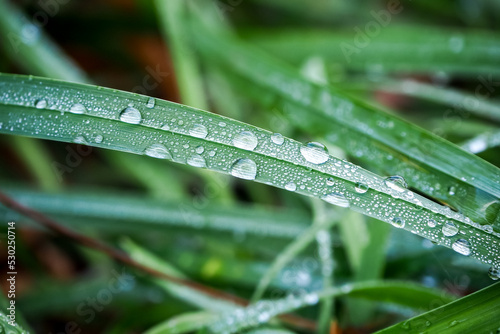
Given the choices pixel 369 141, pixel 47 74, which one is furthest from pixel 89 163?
pixel 369 141

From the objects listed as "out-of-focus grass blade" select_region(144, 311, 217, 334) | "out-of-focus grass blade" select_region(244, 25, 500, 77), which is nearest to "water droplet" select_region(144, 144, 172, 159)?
"out-of-focus grass blade" select_region(144, 311, 217, 334)

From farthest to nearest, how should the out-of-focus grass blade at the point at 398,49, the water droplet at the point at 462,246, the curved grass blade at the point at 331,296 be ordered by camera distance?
the out-of-focus grass blade at the point at 398,49 < the curved grass blade at the point at 331,296 < the water droplet at the point at 462,246

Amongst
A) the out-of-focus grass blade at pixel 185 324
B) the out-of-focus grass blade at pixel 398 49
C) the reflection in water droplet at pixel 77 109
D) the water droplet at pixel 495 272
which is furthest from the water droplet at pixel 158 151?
the out-of-focus grass blade at pixel 398 49

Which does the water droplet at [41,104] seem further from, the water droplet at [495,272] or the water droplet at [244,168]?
the water droplet at [495,272]

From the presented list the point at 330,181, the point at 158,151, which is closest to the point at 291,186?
the point at 330,181

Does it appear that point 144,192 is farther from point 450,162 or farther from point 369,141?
point 450,162

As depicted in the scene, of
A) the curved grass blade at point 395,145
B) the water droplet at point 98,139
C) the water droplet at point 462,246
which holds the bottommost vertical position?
the water droplet at point 98,139

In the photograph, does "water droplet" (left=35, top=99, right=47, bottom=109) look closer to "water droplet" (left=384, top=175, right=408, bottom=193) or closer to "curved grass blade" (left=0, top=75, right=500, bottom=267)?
"curved grass blade" (left=0, top=75, right=500, bottom=267)
